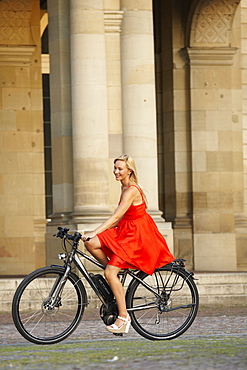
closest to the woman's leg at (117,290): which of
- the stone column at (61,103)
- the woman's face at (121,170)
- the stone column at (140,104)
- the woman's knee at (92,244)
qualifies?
the woman's knee at (92,244)

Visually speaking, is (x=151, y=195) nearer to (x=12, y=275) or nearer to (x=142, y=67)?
(x=142, y=67)

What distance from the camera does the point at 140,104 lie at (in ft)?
55.6

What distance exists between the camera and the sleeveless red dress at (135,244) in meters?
8.98

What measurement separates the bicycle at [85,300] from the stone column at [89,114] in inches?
285

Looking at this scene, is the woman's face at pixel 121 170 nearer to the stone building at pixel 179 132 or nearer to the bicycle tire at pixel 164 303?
the bicycle tire at pixel 164 303

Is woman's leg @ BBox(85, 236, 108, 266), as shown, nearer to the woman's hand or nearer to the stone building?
the woman's hand

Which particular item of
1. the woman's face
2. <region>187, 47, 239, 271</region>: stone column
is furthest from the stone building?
the woman's face

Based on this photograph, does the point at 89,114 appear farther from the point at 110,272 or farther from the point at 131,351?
the point at 131,351

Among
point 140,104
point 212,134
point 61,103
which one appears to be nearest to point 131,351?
point 140,104

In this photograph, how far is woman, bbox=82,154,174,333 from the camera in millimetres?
8867

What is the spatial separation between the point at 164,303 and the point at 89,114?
7.65 metres

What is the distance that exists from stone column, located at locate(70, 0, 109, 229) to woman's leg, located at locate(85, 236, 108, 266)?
739 centimetres

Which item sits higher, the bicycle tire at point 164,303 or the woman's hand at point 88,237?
Result: the woman's hand at point 88,237

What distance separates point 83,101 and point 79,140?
64 centimetres
